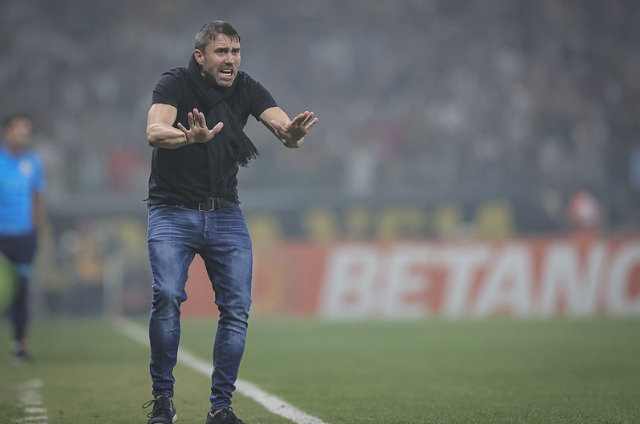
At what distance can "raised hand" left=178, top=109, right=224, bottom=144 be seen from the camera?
13.6 ft

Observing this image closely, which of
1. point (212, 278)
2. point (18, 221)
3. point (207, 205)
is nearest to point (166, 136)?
point (207, 205)

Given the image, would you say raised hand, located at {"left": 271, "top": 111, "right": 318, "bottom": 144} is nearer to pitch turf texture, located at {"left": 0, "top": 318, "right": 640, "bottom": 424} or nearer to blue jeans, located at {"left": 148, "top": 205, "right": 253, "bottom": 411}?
blue jeans, located at {"left": 148, "top": 205, "right": 253, "bottom": 411}

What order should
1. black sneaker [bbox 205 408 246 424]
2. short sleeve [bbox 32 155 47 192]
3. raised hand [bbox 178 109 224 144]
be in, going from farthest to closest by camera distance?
1. short sleeve [bbox 32 155 47 192]
2. black sneaker [bbox 205 408 246 424]
3. raised hand [bbox 178 109 224 144]

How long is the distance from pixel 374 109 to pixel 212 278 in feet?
77.1

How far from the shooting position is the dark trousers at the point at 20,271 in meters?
9.00

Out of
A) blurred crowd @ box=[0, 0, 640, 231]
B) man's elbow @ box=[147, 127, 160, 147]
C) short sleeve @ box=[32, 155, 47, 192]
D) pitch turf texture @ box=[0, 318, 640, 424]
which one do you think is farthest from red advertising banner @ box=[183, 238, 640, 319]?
man's elbow @ box=[147, 127, 160, 147]

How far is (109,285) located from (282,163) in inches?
353

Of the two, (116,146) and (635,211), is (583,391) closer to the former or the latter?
(635,211)

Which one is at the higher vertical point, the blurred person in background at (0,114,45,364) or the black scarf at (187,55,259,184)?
the black scarf at (187,55,259,184)

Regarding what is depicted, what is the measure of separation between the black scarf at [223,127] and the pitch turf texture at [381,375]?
1.40 m

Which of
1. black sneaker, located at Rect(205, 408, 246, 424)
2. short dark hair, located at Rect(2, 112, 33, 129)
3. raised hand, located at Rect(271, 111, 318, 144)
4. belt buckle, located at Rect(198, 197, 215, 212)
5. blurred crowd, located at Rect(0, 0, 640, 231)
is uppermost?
blurred crowd, located at Rect(0, 0, 640, 231)

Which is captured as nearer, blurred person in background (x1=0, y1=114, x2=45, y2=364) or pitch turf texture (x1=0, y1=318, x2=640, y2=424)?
pitch turf texture (x1=0, y1=318, x2=640, y2=424)

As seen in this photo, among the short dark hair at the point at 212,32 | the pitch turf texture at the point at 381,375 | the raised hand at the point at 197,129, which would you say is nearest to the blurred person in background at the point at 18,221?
the pitch turf texture at the point at 381,375

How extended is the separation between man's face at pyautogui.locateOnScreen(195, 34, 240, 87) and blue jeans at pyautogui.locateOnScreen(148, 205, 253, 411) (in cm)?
69
